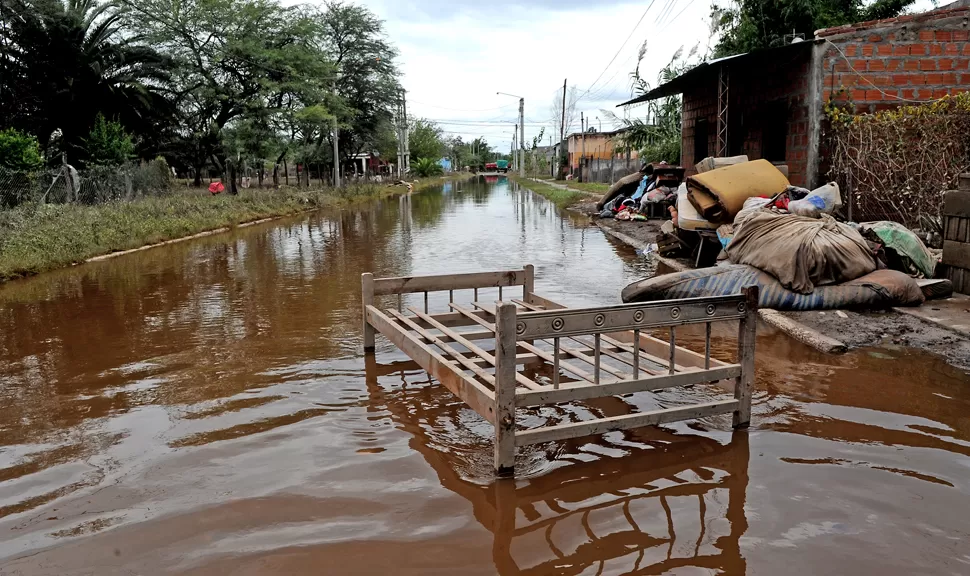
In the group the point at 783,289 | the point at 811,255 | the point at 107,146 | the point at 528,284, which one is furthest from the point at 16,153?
the point at 811,255

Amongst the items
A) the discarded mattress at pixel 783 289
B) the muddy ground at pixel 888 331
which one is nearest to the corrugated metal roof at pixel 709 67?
the discarded mattress at pixel 783 289

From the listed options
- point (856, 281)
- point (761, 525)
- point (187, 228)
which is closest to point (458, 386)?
point (761, 525)

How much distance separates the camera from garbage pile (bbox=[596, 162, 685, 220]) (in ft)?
54.3

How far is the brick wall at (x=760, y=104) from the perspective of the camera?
11.3m

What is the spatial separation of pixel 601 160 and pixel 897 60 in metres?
30.3

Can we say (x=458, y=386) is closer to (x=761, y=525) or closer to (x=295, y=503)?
(x=295, y=503)

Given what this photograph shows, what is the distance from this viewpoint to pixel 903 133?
9688 millimetres

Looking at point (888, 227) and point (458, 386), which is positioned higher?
point (888, 227)

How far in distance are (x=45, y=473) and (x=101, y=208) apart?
1521 centimetres

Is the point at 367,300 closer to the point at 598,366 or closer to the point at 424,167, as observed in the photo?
the point at 598,366

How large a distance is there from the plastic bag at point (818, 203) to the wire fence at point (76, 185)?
52.5 ft

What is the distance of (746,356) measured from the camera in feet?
13.1

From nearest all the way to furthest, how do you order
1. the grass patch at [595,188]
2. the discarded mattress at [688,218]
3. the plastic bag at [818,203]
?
the plastic bag at [818,203]
the discarded mattress at [688,218]
the grass patch at [595,188]

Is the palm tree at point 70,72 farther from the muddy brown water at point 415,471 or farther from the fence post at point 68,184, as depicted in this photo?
the muddy brown water at point 415,471
